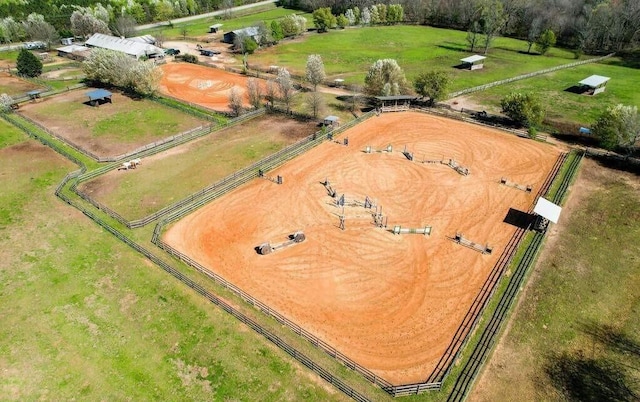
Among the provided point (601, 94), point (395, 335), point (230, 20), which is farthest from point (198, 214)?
point (230, 20)

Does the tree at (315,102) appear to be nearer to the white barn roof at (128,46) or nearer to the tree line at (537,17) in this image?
the white barn roof at (128,46)

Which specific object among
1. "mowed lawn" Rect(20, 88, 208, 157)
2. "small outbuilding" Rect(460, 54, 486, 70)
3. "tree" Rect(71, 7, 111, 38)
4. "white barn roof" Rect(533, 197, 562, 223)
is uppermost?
"tree" Rect(71, 7, 111, 38)

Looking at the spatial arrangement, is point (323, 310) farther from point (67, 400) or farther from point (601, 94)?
point (601, 94)

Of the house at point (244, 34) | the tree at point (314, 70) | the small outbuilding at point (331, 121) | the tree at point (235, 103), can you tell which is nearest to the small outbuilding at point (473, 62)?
the tree at point (314, 70)

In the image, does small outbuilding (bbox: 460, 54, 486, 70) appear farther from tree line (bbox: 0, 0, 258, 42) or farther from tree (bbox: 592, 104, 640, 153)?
tree line (bbox: 0, 0, 258, 42)

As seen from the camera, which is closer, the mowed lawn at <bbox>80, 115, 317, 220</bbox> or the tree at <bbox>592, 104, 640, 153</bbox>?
the mowed lawn at <bbox>80, 115, 317, 220</bbox>

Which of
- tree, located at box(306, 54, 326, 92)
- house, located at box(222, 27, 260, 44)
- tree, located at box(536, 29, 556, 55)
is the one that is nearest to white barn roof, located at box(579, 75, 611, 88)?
tree, located at box(536, 29, 556, 55)
